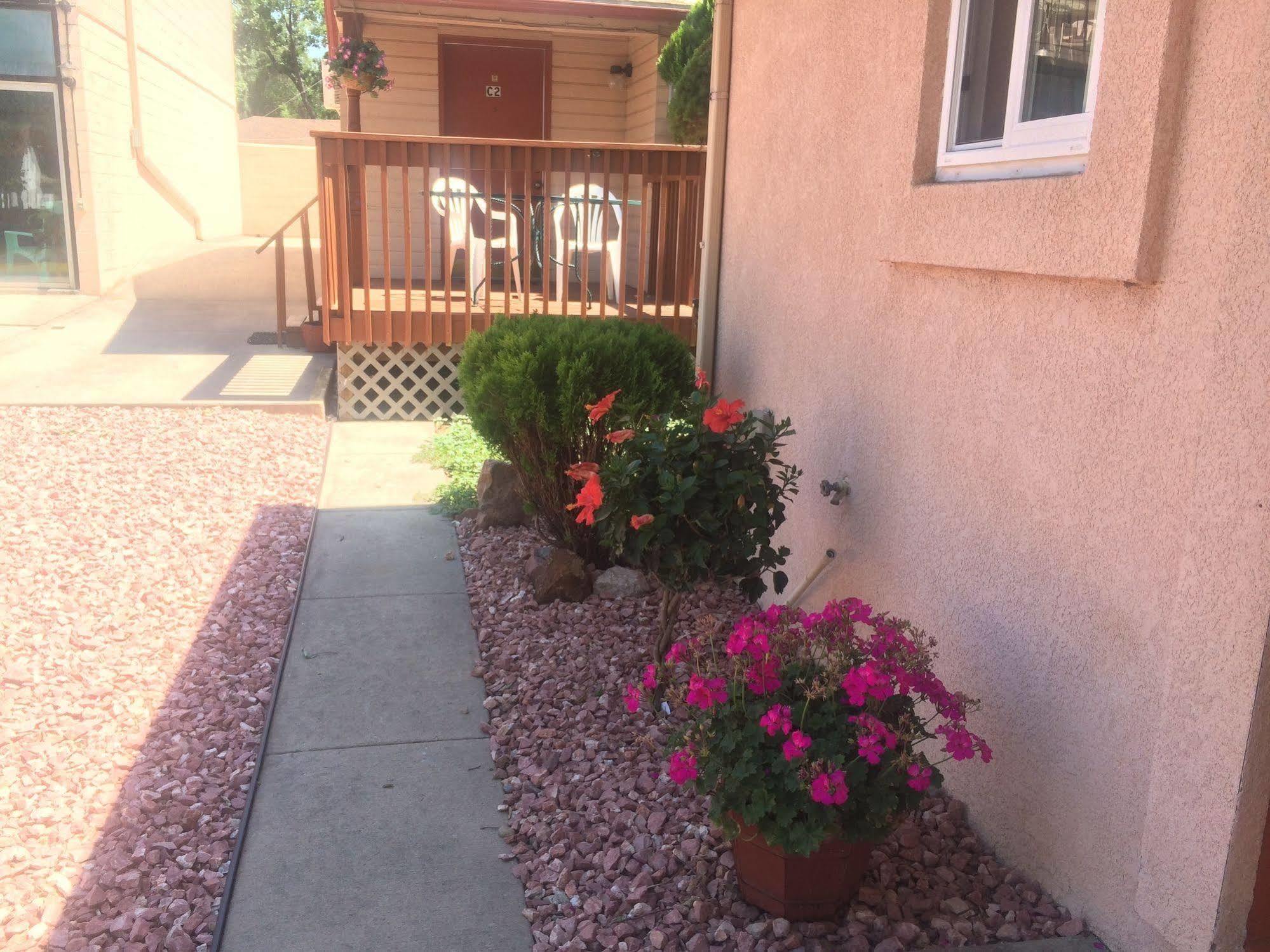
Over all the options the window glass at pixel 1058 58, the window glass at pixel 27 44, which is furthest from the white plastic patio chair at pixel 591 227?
the window glass at pixel 27 44

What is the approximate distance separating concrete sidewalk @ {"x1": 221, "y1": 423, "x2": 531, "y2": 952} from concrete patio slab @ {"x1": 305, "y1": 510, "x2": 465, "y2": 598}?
0.01 metres

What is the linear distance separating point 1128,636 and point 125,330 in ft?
33.8

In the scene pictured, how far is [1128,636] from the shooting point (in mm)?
2301

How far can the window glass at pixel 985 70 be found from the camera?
2.86 m

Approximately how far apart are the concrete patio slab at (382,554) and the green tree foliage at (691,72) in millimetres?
4561

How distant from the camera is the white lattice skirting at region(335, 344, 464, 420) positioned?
809 cm

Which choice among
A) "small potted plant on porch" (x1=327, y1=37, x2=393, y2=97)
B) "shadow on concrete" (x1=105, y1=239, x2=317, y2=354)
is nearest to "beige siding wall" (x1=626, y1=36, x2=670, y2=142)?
"small potted plant on porch" (x1=327, y1=37, x2=393, y2=97)

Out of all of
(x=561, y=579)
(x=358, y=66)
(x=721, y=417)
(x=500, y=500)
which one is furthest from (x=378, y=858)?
(x=358, y=66)

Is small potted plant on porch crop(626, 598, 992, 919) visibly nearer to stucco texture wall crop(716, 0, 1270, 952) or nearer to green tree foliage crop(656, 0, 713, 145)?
stucco texture wall crop(716, 0, 1270, 952)

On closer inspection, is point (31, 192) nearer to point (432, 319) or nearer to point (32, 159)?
point (32, 159)

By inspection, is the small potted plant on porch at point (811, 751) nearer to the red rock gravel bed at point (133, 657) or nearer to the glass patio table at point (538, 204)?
the red rock gravel bed at point (133, 657)

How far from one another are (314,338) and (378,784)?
7139 mm

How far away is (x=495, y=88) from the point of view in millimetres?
11430

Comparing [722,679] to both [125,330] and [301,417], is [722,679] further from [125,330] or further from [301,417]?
[125,330]
